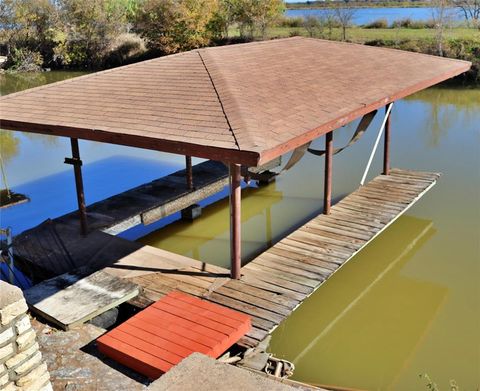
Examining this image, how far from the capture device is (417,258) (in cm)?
788

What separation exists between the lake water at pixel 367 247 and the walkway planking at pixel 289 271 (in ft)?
1.86

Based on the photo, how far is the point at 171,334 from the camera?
4941 mm

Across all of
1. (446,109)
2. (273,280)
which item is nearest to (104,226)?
(273,280)

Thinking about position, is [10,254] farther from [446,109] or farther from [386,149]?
[446,109]

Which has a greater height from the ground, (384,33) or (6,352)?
(384,33)

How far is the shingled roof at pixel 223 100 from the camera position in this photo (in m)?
5.19

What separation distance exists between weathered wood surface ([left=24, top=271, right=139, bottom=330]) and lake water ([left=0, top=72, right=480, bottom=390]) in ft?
5.90

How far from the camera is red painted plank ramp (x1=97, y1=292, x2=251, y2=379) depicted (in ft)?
15.1

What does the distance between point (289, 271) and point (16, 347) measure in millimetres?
3480

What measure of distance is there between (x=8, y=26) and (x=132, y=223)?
29335 millimetres

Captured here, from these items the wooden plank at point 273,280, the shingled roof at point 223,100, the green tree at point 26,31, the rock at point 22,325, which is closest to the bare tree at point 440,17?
the shingled roof at point 223,100

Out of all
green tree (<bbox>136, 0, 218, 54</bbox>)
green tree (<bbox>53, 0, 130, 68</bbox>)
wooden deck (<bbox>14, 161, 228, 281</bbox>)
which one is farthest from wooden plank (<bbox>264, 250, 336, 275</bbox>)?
green tree (<bbox>53, 0, 130, 68</bbox>)

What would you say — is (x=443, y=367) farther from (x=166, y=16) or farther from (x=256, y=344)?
(x=166, y=16)

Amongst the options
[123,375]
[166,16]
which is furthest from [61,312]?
[166,16]
